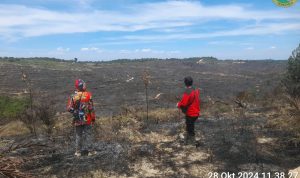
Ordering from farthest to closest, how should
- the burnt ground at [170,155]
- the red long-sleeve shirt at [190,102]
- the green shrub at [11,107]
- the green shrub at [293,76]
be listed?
the green shrub at [11,107]
the green shrub at [293,76]
the red long-sleeve shirt at [190,102]
the burnt ground at [170,155]

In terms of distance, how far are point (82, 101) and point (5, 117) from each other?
34.9 ft

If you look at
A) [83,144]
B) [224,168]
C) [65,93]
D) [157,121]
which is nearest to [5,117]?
[157,121]

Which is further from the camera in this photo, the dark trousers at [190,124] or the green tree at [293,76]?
the green tree at [293,76]

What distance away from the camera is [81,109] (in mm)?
9227

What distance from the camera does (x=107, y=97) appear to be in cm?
Answer: 3216

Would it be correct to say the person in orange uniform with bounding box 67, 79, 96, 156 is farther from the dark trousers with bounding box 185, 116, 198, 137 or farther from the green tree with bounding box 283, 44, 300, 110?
the green tree with bounding box 283, 44, 300, 110

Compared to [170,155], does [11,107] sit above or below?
below

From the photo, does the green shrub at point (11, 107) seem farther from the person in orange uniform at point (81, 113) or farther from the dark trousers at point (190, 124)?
the dark trousers at point (190, 124)

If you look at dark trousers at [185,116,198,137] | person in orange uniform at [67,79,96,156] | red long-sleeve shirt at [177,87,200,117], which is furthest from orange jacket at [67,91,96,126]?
dark trousers at [185,116,198,137]

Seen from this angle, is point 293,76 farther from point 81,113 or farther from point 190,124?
point 81,113

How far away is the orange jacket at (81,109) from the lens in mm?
9211

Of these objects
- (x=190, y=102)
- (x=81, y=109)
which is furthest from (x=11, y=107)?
(x=190, y=102)

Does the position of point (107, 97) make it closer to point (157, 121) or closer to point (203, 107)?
point (203, 107)

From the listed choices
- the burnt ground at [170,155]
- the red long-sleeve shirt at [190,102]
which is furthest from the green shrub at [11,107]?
the red long-sleeve shirt at [190,102]
